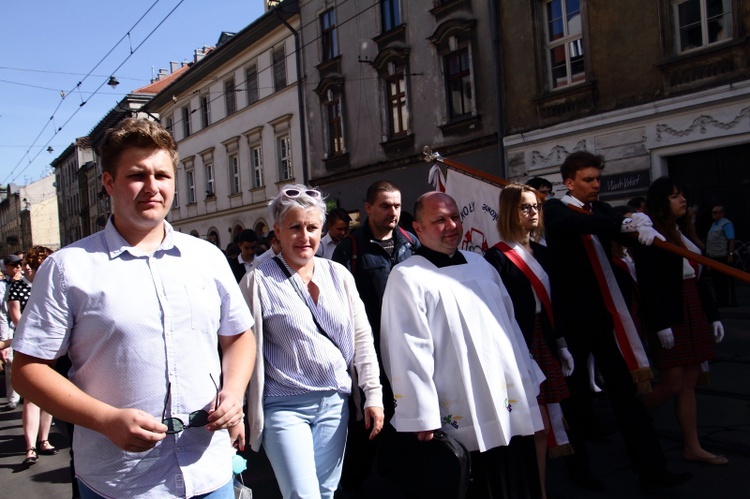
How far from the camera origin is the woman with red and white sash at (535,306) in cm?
397

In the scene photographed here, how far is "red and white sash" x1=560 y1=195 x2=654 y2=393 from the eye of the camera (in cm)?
433

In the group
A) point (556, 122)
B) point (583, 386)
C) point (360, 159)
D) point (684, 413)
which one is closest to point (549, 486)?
point (583, 386)

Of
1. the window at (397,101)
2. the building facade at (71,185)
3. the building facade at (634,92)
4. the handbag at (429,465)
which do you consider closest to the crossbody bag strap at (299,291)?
the handbag at (429,465)

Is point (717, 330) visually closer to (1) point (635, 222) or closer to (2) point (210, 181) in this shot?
(1) point (635, 222)

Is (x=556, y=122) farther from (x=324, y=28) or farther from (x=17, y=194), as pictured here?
(x=17, y=194)

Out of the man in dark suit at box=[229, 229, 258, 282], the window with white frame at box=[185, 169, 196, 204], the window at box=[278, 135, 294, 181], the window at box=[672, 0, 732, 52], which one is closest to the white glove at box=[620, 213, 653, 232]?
the man in dark suit at box=[229, 229, 258, 282]

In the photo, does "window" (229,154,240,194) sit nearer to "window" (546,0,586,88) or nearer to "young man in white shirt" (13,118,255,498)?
"window" (546,0,586,88)

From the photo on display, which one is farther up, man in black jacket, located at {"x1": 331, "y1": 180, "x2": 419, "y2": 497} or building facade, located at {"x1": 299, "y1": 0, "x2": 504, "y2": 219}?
building facade, located at {"x1": 299, "y1": 0, "x2": 504, "y2": 219}

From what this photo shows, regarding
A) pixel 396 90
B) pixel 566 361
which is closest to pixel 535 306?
pixel 566 361

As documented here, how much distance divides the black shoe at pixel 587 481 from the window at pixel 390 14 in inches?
688

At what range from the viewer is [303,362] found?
10.6 ft

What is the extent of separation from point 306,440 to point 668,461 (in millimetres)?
2807

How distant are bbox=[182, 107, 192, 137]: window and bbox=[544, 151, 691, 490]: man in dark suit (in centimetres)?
3357

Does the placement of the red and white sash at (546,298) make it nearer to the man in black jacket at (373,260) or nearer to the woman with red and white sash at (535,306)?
the woman with red and white sash at (535,306)
